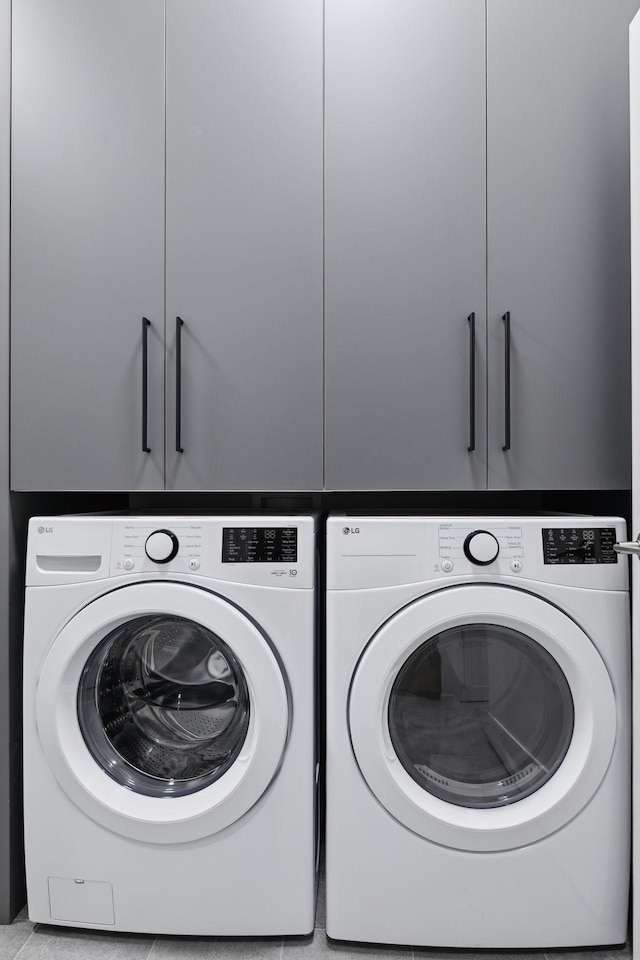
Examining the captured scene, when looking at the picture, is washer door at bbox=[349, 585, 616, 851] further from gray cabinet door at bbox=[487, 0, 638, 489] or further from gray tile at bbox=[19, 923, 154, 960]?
gray tile at bbox=[19, 923, 154, 960]

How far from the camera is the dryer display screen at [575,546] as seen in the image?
1.13 meters

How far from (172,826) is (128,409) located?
2.96 feet

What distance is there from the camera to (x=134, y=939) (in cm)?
121

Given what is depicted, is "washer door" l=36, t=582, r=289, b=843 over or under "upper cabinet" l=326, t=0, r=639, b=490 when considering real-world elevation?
under

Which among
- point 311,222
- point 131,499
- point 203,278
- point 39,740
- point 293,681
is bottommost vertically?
point 39,740

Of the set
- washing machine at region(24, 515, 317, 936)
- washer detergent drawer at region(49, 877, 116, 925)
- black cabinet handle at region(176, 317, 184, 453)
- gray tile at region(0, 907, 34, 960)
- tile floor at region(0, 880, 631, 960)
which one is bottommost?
gray tile at region(0, 907, 34, 960)

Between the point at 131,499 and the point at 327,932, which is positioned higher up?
the point at 131,499

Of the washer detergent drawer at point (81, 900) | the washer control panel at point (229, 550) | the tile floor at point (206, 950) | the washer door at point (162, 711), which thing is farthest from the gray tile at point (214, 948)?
the washer control panel at point (229, 550)

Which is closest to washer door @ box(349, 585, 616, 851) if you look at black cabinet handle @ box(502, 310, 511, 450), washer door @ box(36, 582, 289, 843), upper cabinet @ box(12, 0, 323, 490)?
washer door @ box(36, 582, 289, 843)

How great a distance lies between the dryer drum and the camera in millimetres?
1192

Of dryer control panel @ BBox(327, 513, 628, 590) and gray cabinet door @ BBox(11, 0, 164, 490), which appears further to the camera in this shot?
gray cabinet door @ BBox(11, 0, 164, 490)

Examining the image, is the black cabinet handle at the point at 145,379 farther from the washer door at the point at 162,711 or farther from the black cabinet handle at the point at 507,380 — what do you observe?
the black cabinet handle at the point at 507,380

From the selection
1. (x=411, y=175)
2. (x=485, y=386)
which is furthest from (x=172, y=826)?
(x=411, y=175)

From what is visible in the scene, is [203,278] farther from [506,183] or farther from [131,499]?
[131,499]
